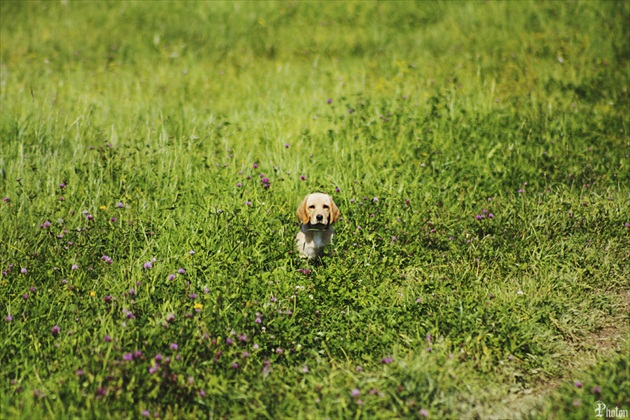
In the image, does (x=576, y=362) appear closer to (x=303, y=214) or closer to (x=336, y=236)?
(x=336, y=236)

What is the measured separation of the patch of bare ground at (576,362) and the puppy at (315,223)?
1.94 meters

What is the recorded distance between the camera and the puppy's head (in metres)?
4.70

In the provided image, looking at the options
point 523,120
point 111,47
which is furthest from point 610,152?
point 111,47

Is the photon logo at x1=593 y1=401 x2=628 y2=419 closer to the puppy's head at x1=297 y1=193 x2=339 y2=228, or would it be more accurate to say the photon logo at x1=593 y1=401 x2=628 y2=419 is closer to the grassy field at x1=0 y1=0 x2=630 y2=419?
the grassy field at x1=0 y1=0 x2=630 y2=419

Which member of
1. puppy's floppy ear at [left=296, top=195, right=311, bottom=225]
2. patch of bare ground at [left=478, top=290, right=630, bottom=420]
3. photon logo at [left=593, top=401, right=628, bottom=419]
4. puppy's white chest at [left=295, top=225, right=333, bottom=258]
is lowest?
patch of bare ground at [left=478, top=290, right=630, bottom=420]

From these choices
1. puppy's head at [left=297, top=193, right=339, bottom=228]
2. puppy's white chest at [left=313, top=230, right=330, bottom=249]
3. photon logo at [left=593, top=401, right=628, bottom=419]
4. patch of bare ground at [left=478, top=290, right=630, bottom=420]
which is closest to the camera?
photon logo at [left=593, top=401, right=628, bottom=419]

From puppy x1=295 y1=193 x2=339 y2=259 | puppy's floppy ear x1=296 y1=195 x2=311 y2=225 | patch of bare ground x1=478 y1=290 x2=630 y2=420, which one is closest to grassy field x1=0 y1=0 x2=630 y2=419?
patch of bare ground x1=478 y1=290 x2=630 y2=420

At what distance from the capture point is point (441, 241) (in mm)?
5172

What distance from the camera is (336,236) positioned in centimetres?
508

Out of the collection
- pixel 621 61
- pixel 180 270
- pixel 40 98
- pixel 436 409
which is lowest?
pixel 436 409

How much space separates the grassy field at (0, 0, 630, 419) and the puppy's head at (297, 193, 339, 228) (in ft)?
1.02

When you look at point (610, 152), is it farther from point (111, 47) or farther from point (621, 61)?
point (111, 47)

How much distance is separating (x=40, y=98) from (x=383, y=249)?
5449 millimetres

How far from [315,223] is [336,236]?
439 millimetres
